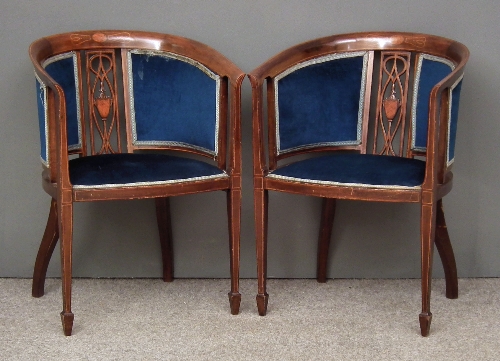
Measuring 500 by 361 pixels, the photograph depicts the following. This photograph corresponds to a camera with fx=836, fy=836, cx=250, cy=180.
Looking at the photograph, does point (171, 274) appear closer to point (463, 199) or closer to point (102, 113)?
point (102, 113)

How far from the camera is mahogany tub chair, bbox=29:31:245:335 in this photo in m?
2.71

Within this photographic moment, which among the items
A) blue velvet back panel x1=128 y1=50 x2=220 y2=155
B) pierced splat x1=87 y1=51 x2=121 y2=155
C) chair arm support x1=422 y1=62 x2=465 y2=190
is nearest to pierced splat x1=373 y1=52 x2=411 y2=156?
chair arm support x1=422 y1=62 x2=465 y2=190

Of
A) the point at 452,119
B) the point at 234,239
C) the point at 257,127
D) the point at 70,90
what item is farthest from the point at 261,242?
the point at 70,90

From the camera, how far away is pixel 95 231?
3301 mm

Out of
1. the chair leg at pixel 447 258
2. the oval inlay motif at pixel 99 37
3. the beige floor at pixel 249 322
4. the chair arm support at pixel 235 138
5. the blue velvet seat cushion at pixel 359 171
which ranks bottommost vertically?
the beige floor at pixel 249 322

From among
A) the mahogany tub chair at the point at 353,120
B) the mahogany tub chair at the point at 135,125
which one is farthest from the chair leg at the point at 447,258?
the mahogany tub chair at the point at 135,125

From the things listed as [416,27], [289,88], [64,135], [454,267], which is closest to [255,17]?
[289,88]

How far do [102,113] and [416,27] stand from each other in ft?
3.98

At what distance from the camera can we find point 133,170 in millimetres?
2742

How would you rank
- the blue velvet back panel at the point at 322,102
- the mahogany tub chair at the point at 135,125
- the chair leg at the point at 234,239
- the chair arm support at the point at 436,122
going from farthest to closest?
the blue velvet back panel at the point at 322,102
the chair leg at the point at 234,239
the mahogany tub chair at the point at 135,125
the chair arm support at the point at 436,122

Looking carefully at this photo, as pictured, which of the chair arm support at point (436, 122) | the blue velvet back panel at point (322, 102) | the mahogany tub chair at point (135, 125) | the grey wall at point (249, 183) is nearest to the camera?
the chair arm support at point (436, 122)

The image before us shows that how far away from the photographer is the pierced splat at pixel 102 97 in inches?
121

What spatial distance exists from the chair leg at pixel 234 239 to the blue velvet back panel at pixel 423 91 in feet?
2.24

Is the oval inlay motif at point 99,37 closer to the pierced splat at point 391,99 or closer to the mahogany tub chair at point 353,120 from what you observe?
the mahogany tub chair at point 353,120
